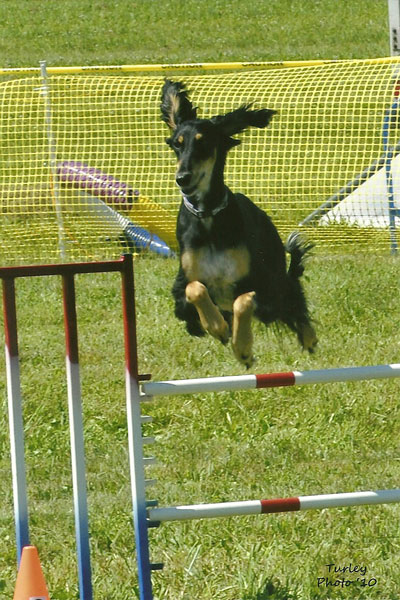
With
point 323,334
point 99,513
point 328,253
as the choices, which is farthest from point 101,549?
point 328,253

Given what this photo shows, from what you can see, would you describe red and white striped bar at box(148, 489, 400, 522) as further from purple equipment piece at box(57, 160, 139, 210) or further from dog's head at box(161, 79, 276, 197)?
purple equipment piece at box(57, 160, 139, 210)

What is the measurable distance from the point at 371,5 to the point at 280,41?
423cm

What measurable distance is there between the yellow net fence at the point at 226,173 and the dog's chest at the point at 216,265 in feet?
10.1

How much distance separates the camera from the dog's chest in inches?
151

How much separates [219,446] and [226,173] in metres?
3.51

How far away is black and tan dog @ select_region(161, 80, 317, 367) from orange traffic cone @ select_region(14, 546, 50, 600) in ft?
3.26

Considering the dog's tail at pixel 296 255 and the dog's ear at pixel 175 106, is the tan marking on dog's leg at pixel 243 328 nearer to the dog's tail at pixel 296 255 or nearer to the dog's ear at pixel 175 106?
the dog's tail at pixel 296 255

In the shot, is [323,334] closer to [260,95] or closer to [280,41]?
[260,95]

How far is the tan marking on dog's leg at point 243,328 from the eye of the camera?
3.83m

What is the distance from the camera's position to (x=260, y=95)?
10.1 metres

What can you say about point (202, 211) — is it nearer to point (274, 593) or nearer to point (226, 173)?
point (274, 593)

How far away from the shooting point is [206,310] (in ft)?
12.6

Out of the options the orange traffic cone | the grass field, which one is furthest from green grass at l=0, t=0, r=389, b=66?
the orange traffic cone

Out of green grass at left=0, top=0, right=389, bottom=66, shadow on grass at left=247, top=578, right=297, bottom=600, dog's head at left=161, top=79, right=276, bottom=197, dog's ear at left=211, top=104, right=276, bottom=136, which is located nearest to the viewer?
dog's head at left=161, top=79, right=276, bottom=197
